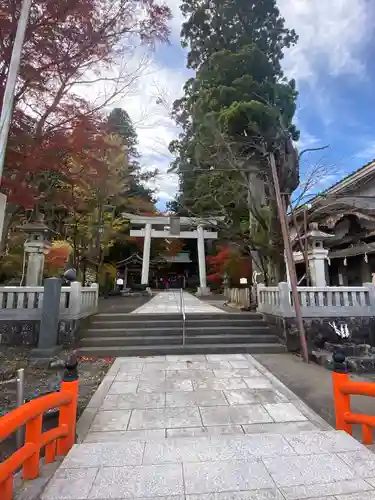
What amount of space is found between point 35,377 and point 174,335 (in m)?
3.10

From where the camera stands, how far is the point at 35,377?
15.0 feet

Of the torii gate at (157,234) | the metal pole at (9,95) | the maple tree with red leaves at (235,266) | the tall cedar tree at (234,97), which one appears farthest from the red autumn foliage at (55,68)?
the torii gate at (157,234)

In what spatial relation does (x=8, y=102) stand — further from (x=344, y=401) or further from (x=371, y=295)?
(x=371, y=295)

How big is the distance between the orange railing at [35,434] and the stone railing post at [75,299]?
154 inches

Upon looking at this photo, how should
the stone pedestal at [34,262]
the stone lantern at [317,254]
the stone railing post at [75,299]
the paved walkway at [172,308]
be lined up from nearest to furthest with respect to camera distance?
the stone railing post at [75,299] → the stone pedestal at [34,262] → the stone lantern at [317,254] → the paved walkway at [172,308]

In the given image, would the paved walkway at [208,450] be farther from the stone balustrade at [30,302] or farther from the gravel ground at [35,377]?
the stone balustrade at [30,302]

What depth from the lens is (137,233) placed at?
21.8 metres

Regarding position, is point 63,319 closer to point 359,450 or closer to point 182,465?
point 182,465

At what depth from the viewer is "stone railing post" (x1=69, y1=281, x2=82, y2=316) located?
6.16 m

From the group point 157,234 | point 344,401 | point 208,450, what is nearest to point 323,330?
point 344,401

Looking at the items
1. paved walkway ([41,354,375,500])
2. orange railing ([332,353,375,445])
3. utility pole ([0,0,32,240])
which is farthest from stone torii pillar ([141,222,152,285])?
orange railing ([332,353,375,445])

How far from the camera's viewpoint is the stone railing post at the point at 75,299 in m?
6.16

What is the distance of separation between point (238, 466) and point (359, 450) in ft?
3.74

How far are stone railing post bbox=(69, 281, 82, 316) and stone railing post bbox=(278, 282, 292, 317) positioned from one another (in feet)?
16.2
